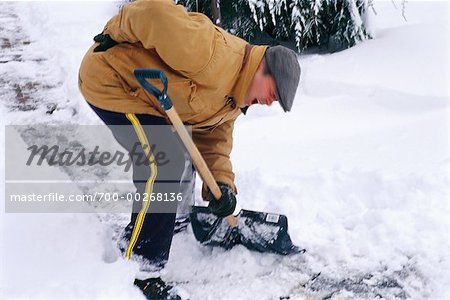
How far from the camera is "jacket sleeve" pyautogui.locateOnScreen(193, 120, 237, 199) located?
263 cm

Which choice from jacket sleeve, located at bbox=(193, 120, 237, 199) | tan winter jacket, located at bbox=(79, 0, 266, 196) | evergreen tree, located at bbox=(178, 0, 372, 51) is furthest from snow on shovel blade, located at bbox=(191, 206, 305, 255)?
evergreen tree, located at bbox=(178, 0, 372, 51)

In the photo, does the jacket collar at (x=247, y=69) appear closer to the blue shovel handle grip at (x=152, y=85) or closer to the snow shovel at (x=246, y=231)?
the blue shovel handle grip at (x=152, y=85)

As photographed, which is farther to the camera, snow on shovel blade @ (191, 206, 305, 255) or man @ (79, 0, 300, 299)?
snow on shovel blade @ (191, 206, 305, 255)

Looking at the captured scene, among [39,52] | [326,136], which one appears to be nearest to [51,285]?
[326,136]

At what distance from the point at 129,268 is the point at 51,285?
0.33 meters

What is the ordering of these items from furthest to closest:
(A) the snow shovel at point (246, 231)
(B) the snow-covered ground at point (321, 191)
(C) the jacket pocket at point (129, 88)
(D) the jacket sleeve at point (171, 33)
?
1. (A) the snow shovel at point (246, 231)
2. (B) the snow-covered ground at point (321, 191)
3. (C) the jacket pocket at point (129, 88)
4. (D) the jacket sleeve at point (171, 33)

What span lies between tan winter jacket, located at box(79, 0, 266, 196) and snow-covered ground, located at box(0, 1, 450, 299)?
0.67 meters

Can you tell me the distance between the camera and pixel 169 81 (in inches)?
86.6

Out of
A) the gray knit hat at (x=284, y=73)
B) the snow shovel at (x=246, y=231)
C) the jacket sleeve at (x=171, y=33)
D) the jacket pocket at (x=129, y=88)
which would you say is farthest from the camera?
the snow shovel at (x=246, y=231)

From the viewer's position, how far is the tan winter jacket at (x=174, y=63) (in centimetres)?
204

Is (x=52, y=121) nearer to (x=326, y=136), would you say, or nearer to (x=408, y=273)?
(x=326, y=136)

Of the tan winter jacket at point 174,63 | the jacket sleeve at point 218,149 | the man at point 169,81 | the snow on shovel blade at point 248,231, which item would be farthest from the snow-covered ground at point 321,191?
the tan winter jacket at point 174,63

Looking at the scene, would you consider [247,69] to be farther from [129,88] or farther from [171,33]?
[129,88]

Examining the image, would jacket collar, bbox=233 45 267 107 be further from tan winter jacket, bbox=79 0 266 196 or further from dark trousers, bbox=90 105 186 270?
dark trousers, bbox=90 105 186 270
